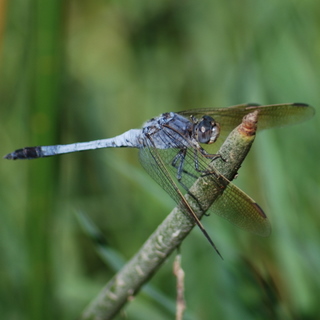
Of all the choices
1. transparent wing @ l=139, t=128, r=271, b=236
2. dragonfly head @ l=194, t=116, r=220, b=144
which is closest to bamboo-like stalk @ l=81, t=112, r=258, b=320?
transparent wing @ l=139, t=128, r=271, b=236

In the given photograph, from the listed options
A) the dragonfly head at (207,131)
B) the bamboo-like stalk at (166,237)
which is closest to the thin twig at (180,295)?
the bamboo-like stalk at (166,237)

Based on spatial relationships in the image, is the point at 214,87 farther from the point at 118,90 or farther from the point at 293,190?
the point at 293,190

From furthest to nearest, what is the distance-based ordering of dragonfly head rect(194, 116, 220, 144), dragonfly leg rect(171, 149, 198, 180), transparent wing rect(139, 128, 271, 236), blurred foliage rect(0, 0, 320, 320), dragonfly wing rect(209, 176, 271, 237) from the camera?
1. dragonfly head rect(194, 116, 220, 144)
2. dragonfly leg rect(171, 149, 198, 180)
3. blurred foliage rect(0, 0, 320, 320)
4. dragonfly wing rect(209, 176, 271, 237)
5. transparent wing rect(139, 128, 271, 236)

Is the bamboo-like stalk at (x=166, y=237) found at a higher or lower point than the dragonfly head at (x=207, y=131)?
lower

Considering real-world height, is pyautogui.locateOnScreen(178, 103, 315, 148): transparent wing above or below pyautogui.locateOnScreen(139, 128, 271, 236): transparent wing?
above

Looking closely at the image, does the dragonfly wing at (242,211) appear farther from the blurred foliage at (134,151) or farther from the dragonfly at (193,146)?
the blurred foliage at (134,151)

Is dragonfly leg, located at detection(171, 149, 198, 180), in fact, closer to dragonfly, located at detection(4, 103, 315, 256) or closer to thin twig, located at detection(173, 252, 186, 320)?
dragonfly, located at detection(4, 103, 315, 256)
